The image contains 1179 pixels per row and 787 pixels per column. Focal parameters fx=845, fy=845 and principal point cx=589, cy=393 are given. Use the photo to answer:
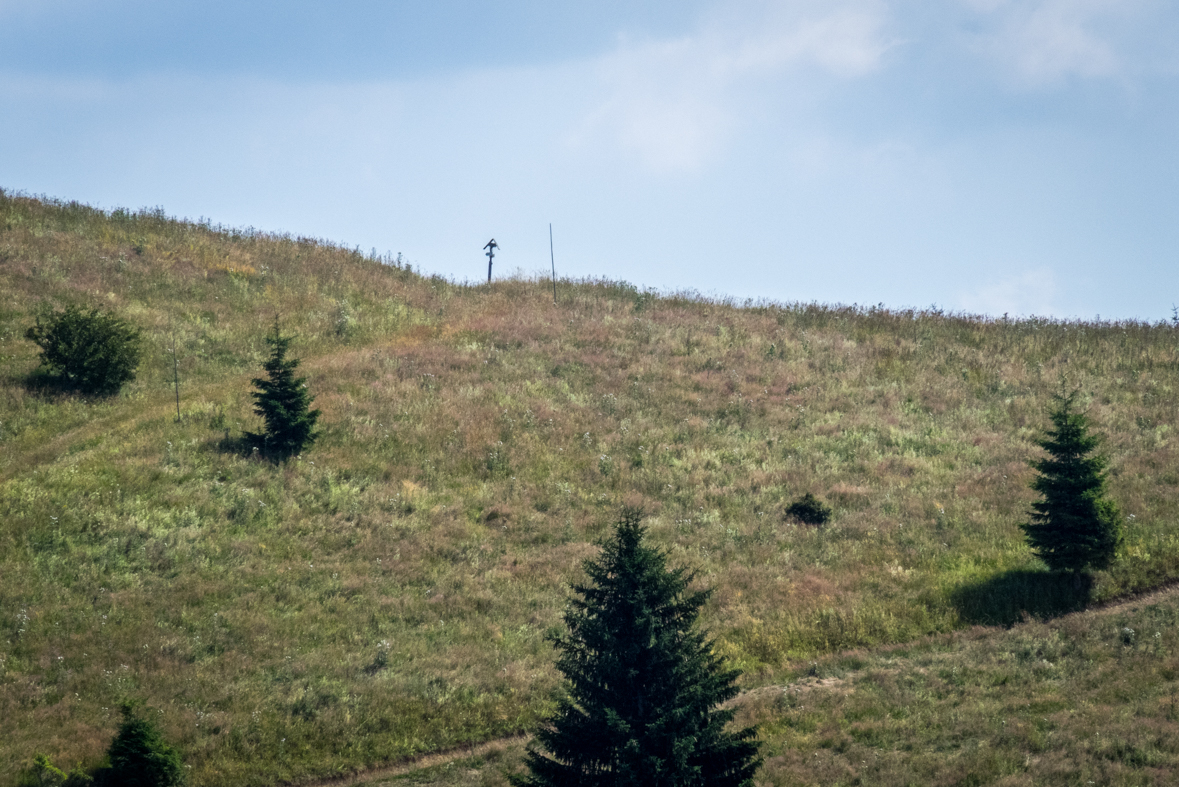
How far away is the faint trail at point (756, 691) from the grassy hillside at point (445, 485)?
0.31 m

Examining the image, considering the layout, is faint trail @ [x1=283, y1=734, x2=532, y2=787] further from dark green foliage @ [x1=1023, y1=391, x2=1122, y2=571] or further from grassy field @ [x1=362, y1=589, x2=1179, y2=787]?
dark green foliage @ [x1=1023, y1=391, x2=1122, y2=571]

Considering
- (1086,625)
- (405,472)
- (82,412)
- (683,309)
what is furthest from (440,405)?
(1086,625)

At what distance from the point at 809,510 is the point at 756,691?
30.6 ft

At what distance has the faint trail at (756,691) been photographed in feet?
54.9

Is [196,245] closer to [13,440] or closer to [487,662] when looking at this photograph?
[13,440]

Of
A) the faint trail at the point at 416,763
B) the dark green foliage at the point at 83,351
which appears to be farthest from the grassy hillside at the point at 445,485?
the dark green foliage at the point at 83,351

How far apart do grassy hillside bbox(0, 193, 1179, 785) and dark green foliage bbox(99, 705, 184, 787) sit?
4.60 ft

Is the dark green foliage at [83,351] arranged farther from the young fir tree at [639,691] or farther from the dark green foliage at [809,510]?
the young fir tree at [639,691]

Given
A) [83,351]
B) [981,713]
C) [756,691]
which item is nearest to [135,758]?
[756,691]

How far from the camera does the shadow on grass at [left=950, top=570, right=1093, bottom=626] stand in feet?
71.3

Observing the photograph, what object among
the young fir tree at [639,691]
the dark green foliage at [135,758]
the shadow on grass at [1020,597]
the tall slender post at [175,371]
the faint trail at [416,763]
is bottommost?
the faint trail at [416,763]

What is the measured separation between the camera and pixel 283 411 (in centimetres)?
2736

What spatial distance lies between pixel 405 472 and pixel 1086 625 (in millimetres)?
20074

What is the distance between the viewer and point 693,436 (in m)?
33.0
